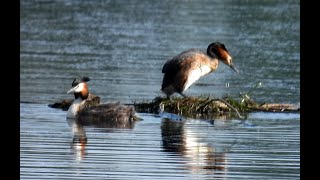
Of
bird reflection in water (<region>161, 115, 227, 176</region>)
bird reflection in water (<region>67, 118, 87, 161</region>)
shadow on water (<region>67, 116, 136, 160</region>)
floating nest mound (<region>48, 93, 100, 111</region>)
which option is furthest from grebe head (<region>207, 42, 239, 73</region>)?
bird reflection in water (<region>67, 118, 87, 161</region>)

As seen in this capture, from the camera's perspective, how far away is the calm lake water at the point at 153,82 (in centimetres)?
1138

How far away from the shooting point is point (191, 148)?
1275 centimetres

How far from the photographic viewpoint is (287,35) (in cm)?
2811

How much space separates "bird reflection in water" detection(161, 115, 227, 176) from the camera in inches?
446

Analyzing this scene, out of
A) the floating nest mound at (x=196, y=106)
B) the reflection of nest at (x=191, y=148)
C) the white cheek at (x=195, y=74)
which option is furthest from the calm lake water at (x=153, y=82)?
the white cheek at (x=195, y=74)

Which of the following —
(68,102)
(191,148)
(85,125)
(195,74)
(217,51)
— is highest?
(217,51)

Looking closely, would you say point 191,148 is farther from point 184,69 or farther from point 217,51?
point 217,51

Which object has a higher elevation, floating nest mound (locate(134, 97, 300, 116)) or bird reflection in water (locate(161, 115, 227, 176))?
floating nest mound (locate(134, 97, 300, 116))

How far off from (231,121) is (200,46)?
9.20 meters

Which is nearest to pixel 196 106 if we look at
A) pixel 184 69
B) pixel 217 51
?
pixel 184 69

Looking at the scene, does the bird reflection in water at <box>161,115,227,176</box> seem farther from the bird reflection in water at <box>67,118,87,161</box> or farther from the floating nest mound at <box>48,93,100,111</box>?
the floating nest mound at <box>48,93,100,111</box>

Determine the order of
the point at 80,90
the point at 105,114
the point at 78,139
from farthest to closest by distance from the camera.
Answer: the point at 80,90, the point at 105,114, the point at 78,139

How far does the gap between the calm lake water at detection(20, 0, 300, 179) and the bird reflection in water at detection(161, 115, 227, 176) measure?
0.5 inches

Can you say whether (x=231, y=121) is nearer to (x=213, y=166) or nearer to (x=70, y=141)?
(x=70, y=141)
